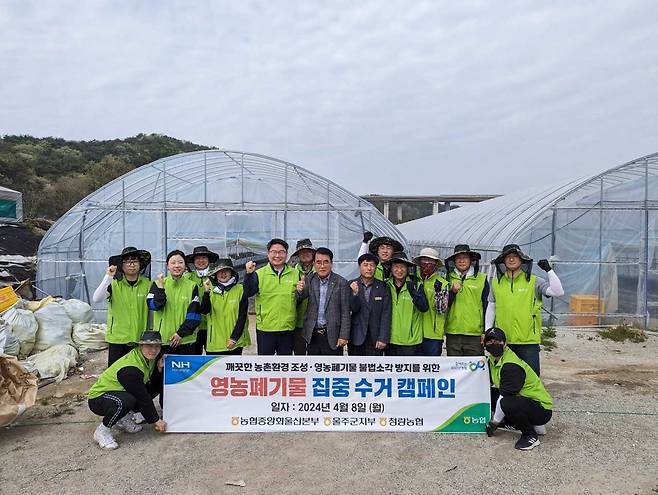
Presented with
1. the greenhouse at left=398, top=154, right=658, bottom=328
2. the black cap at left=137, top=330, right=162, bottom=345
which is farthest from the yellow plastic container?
the greenhouse at left=398, top=154, right=658, bottom=328

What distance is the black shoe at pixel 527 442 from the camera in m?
3.95

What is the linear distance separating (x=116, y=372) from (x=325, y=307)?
1.95 meters

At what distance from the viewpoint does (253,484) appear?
3457 mm

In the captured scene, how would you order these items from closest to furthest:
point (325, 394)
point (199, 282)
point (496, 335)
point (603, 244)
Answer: point (496, 335) → point (325, 394) → point (199, 282) → point (603, 244)

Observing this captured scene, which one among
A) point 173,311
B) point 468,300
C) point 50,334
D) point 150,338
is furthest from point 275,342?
point 50,334

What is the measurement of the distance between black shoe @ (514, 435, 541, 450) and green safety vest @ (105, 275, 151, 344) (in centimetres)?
355

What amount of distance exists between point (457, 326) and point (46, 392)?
16.7ft

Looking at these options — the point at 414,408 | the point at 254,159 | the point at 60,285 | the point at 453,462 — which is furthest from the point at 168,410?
the point at 60,285

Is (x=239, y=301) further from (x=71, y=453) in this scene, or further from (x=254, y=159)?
(x=254, y=159)

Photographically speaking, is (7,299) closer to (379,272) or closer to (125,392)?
(125,392)

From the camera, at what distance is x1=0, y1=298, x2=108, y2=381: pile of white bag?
669 centimetres

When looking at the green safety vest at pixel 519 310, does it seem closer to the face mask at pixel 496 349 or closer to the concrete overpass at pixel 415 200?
the face mask at pixel 496 349

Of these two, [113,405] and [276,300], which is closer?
[113,405]

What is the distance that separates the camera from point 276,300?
14.9 ft
